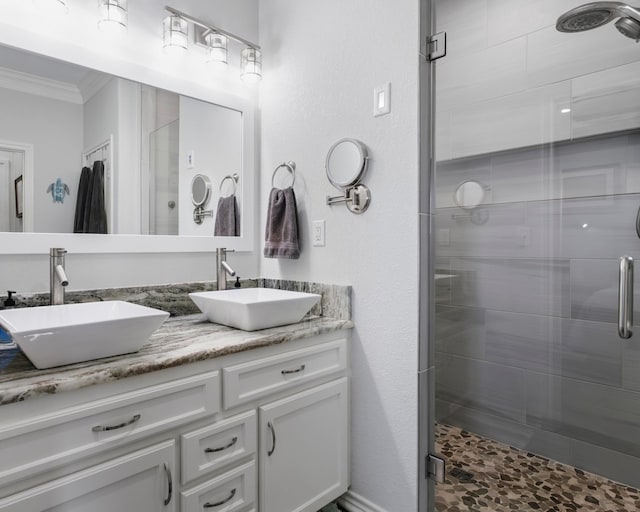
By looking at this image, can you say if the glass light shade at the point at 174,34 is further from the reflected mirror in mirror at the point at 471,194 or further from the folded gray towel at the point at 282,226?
the reflected mirror in mirror at the point at 471,194

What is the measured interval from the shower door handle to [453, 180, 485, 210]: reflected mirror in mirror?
52 centimetres

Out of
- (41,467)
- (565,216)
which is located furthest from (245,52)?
(41,467)

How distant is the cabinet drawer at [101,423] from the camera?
0.88 meters

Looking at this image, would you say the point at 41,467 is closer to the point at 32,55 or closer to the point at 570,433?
the point at 32,55

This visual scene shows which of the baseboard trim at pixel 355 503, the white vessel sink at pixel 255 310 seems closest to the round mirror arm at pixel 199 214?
the white vessel sink at pixel 255 310

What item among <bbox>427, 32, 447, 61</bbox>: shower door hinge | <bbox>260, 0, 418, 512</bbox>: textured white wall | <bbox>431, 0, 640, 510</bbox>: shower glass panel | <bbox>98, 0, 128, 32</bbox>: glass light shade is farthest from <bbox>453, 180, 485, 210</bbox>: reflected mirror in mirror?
<bbox>98, 0, 128, 32</bbox>: glass light shade

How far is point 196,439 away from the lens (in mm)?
1170

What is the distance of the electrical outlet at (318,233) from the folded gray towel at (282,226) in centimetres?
9

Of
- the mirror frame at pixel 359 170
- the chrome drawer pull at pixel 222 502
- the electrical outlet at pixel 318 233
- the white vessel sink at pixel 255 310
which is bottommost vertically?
the chrome drawer pull at pixel 222 502

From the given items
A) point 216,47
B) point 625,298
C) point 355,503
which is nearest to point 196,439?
point 355,503

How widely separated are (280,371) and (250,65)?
57.8 inches

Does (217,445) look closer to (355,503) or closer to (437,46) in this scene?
(355,503)

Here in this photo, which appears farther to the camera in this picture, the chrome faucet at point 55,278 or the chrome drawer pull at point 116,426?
the chrome faucet at point 55,278

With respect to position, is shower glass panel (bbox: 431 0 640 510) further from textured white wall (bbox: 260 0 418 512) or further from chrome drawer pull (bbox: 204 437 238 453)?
chrome drawer pull (bbox: 204 437 238 453)
